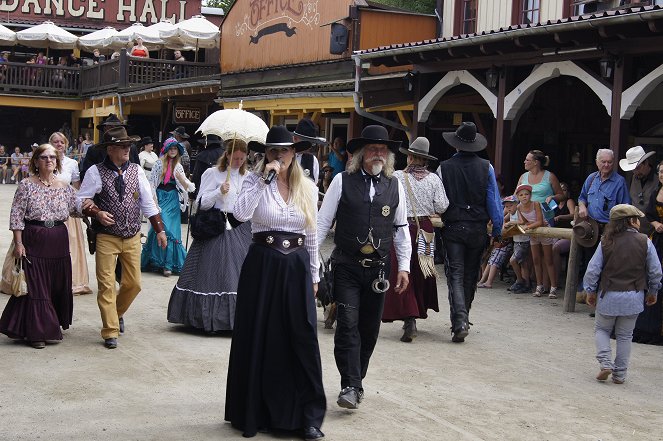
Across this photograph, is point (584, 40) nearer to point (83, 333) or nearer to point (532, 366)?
point (532, 366)

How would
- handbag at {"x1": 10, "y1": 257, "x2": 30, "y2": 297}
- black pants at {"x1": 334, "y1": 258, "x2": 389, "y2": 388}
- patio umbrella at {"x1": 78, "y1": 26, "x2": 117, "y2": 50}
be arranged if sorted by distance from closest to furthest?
black pants at {"x1": 334, "y1": 258, "x2": 389, "y2": 388} → handbag at {"x1": 10, "y1": 257, "x2": 30, "y2": 297} → patio umbrella at {"x1": 78, "y1": 26, "x2": 117, "y2": 50}

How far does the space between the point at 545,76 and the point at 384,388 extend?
736cm

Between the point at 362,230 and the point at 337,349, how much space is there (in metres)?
0.78

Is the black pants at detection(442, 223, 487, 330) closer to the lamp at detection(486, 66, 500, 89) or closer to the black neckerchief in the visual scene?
the black neckerchief

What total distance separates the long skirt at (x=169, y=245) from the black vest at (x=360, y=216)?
6.55 meters

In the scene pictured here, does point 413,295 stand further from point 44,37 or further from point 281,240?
point 44,37

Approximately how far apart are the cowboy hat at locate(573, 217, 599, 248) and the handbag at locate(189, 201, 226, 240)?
13.3 feet

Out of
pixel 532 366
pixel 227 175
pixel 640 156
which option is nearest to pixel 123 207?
pixel 227 175

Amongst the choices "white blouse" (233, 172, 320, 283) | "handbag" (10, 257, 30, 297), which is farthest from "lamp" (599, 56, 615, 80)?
"handbag" (10, 257, 30, 297)

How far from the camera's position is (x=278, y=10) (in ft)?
75.7

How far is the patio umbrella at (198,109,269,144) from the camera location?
9.28m

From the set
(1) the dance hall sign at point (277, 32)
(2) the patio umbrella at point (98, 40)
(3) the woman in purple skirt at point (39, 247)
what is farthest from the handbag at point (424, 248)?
(2) the patio umbrella at point (98, 40)

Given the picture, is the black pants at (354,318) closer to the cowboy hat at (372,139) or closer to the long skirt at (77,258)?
the cowboy hat at (372,139)

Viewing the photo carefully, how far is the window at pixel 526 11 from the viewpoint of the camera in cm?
1668
